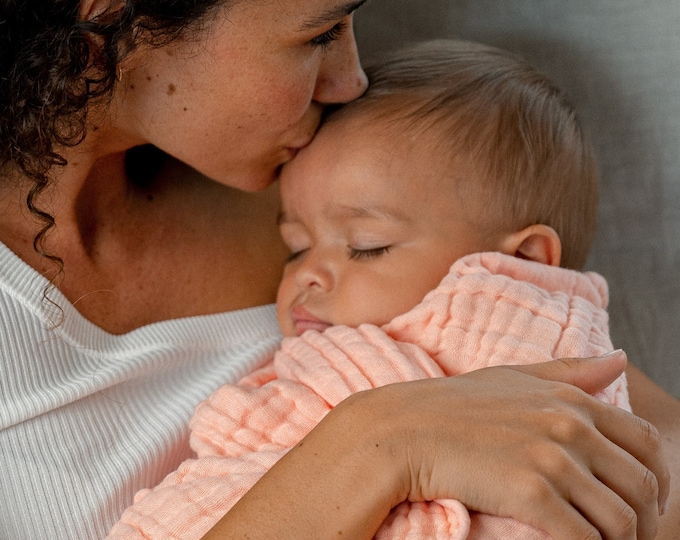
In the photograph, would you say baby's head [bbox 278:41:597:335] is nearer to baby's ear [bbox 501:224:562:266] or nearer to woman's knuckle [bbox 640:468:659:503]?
baby's ear [bbox 501:224:562:266]

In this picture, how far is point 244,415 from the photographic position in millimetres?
1213

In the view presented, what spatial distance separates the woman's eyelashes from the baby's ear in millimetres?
437

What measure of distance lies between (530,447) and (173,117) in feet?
2.40

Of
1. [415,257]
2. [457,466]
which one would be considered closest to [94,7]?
[415,257]

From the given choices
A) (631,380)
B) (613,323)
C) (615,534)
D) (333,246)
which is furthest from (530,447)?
(613,323)

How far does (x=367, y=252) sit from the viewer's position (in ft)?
4.54

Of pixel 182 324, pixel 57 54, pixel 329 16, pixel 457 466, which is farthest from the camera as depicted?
pixel 182 324

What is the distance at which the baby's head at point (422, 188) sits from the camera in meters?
1.36

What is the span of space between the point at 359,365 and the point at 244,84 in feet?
1.51

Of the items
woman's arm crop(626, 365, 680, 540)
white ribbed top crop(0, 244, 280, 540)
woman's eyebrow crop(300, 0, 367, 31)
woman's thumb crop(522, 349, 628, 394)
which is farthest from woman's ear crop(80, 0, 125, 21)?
woman's arm crop(626, 365, 680, 540)

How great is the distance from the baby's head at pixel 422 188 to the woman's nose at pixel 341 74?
34 mm

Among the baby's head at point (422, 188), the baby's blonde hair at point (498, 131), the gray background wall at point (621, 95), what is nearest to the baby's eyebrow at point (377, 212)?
the baby's head at point (422, 188)

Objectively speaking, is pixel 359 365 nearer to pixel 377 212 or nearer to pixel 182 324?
pixel 377 212

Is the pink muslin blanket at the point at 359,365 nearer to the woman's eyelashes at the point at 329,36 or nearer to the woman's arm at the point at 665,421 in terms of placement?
the woman's arm at the point at 665,421
